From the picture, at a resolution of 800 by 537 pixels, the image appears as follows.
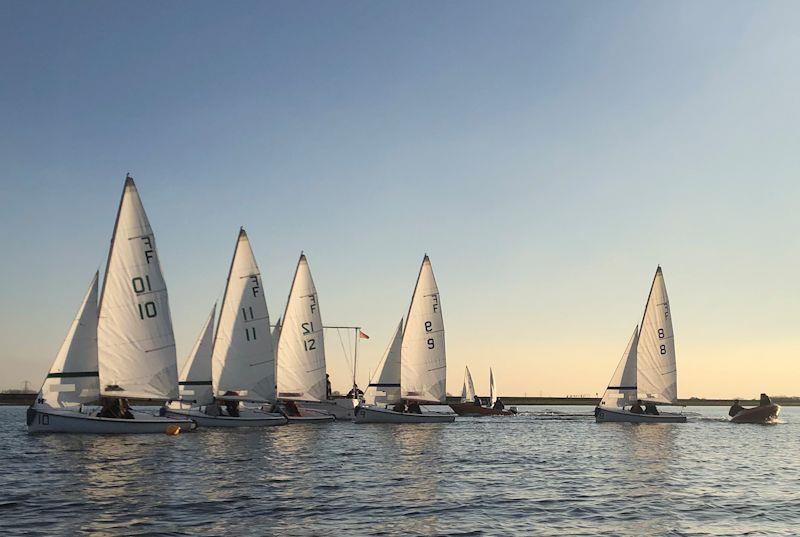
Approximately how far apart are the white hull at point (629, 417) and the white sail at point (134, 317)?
1755 inches

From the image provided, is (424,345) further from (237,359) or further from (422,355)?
(237,359)

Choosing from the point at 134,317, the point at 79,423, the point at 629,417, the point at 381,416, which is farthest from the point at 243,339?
the point at 629,417

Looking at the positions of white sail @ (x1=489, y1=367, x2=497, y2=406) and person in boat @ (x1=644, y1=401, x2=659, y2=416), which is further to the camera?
white sail @ (x1=489, y1=367, x2=497, y2=406)

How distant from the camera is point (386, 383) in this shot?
228 feet

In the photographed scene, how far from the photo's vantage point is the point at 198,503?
2352cm

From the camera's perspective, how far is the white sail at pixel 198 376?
6069 centimetres

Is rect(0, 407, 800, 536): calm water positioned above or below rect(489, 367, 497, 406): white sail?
below

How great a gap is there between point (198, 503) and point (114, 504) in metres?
2.43

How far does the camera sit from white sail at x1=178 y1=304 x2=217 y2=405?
199 feet

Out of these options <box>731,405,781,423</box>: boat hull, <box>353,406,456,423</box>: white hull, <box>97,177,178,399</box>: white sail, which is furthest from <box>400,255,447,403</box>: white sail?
<box>731,405,781,423</box>: boat hull

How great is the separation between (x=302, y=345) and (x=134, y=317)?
2078 centimetres

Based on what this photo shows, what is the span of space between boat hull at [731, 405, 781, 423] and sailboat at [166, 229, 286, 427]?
187 ft

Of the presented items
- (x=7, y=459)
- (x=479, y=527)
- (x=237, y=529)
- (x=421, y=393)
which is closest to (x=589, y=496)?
(x=479, y=527)

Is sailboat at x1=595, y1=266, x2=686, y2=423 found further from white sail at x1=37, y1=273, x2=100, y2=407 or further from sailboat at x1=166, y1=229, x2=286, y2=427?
white sail at x1=37, y1=273, x2=100, y2=407
